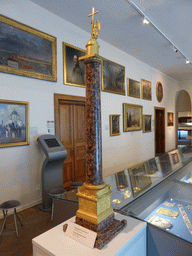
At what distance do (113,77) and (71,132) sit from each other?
10.1ft

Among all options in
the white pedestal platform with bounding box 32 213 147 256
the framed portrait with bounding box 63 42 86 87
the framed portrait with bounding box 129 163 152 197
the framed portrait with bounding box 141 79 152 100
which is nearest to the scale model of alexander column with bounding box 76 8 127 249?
the white pedestal platform with bounding box 32 213 147 256

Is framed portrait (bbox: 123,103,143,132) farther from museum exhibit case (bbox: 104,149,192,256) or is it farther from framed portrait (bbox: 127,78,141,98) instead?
museum exhibit case (bbox: 104,149,192,256)

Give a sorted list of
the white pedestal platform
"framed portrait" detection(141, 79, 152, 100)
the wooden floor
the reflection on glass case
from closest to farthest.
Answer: the white pedestal platform
the reflection on glass case
the wooden floor
"framed portrait" detection(141, 79, 152, 100)

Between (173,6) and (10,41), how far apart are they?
14.0 ft

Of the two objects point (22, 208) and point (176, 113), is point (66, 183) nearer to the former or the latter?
point (22, 208)

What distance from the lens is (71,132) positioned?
6.17m

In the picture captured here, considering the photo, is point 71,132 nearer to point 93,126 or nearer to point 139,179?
point 139,179

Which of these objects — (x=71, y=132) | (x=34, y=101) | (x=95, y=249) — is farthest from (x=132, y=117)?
(x=95, y=249)

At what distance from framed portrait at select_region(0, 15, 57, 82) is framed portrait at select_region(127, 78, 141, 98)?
4408 mm

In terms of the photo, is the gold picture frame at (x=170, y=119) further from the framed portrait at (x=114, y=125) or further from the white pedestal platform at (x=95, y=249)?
the white pedestal platform at (x=95, y=249)

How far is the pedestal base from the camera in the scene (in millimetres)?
1592

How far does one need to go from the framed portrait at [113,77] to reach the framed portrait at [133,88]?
521 mm

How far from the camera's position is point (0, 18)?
164 inches

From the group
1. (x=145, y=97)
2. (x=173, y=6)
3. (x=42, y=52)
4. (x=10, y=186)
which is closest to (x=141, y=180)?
(x=10, y=186)
